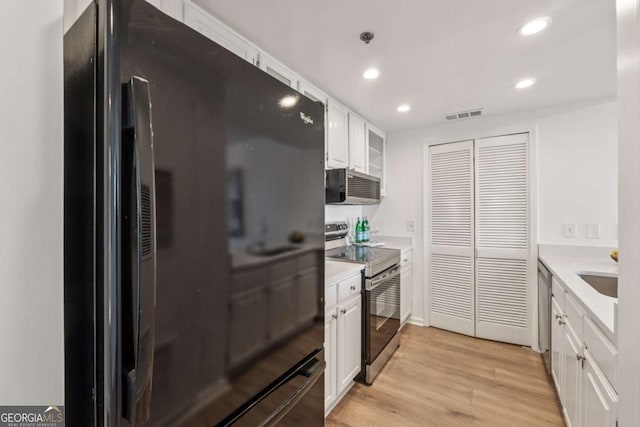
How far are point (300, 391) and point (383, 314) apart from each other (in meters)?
1.44

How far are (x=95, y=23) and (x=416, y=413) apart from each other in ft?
7.80

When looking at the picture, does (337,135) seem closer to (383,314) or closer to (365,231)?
(365,231)

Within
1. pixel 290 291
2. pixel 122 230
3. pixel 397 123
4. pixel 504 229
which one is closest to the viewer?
pixel 122 230

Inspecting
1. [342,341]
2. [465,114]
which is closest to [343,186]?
[342,341]

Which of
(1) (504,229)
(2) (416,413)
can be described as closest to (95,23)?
(2) (416,413)

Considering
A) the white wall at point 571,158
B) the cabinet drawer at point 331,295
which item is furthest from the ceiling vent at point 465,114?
the cabinet drawer at point 331,295

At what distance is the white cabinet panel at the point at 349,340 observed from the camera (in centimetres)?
→ 176

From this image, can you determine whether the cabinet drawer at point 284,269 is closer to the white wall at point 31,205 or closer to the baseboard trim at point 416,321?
the white wall at point 31,205

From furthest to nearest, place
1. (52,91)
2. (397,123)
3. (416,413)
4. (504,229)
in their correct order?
1. (397,123)
2. (504,229)
3. (416,413)
4. (52,91)

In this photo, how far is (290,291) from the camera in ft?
3.14

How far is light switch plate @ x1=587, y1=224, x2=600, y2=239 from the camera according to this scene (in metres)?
2.42

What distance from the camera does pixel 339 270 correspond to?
1862mm

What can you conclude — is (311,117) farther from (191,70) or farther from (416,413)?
(416,413)

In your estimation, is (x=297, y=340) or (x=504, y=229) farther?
A: (x=504, y=229)
